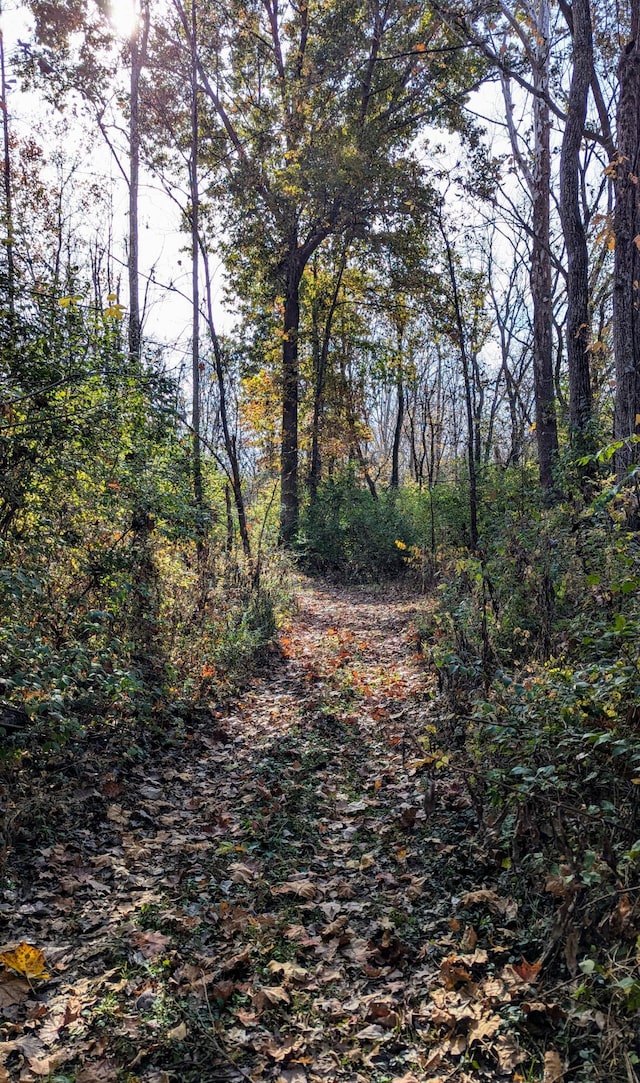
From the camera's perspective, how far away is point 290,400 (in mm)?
16734

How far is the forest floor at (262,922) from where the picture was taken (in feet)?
8.32

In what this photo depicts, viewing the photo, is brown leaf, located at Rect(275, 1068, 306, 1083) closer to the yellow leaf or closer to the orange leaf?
the orange leaf

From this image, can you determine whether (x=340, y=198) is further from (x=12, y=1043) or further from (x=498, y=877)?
(x=12, y=1043)

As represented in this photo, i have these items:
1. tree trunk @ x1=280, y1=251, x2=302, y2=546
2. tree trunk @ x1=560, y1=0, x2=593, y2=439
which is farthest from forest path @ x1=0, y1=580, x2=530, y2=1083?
tree trunk @ x1=280, y1=251, x2=302, y2=546

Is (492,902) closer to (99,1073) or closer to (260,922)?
(260,922)

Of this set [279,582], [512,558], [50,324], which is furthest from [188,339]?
[512,558]

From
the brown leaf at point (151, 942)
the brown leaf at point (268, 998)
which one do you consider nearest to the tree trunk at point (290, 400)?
the brown leaf at point (151, 942)

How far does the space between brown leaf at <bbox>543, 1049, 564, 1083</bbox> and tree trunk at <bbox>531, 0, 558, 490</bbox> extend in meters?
8.73

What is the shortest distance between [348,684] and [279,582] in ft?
Answer: 11.0

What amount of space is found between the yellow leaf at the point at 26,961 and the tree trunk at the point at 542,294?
9.10m

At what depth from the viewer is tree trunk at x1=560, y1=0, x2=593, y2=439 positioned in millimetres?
8508

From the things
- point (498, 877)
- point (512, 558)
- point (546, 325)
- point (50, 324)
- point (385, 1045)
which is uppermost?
point (546, 325)

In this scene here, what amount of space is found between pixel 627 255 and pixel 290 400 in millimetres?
11452

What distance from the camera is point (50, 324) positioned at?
211 inches
